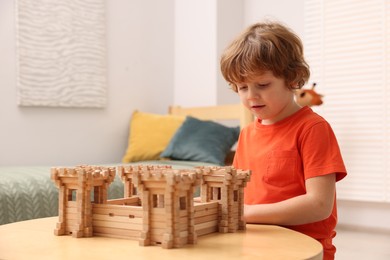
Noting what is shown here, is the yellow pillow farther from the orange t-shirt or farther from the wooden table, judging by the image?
the wooden table

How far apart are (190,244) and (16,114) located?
264 centimetres

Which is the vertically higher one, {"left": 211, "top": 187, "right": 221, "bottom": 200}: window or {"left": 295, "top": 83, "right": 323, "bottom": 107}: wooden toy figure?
{"left": 295, "top": 83, "right": 323, "bottom": 107}: wooden toy figure

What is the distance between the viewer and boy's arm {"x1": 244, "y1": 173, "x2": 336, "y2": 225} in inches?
48.4

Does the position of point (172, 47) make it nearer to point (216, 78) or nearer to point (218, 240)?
point (216, 78)

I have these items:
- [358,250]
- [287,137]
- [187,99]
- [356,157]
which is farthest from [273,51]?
[187,99]

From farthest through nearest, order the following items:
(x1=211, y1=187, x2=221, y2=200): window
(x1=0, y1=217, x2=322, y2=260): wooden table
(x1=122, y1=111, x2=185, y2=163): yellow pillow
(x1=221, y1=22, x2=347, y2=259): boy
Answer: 1. (x1=122, y1=111, x2=185, y2=163): yellow pillow
2. (x1=221, y1=22, x2=347, y2=259): boy
3. (x1=211, y1=187, x2=221, y2=200): window
4. (x1=0, y1=217, x2=322, y2=260): wooden table

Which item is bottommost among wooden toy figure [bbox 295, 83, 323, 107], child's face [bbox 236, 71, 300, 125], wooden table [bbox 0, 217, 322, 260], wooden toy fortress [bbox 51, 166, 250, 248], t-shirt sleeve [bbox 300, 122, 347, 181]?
wooden table [bbox 0, 217, 322, 260]

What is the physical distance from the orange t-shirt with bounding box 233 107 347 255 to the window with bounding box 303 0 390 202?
2.13 metres

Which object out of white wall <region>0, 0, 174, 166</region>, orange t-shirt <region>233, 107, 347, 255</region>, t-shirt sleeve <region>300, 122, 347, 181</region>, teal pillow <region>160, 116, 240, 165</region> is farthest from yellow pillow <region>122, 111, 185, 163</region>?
t-shirt sleeve <region>300, 122, 347, 181</region>

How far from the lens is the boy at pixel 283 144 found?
1.25 metres

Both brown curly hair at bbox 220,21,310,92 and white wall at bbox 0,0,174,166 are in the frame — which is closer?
brown curly hair at bbox 220,21,310,92

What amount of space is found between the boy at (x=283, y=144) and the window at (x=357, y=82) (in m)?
2.12

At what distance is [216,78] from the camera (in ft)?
13.2

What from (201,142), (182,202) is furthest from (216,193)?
(201,142)
